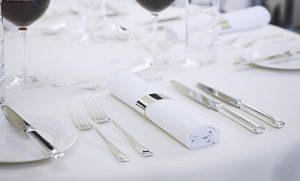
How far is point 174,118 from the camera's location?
877 millimetres

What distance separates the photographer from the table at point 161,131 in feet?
2.60

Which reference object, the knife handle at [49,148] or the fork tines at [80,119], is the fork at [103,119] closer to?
the fork tines at [80,119]

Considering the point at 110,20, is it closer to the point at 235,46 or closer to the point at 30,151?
the point at 235,46

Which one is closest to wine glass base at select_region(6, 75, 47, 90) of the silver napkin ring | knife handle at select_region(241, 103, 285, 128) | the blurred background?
knife handle at select_region(241, 103, 285, 128)

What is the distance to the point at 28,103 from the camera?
1.06 meters

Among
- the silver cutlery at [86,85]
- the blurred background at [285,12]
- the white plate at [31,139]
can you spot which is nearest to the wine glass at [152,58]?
the silver cutlery at [86,85]

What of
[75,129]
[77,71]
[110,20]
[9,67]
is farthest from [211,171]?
[110,20]

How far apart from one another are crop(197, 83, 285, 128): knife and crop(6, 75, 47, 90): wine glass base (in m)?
0.36

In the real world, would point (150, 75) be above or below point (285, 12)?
above

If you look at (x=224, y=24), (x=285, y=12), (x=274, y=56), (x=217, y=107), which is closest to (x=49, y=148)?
(x=217, y=107)

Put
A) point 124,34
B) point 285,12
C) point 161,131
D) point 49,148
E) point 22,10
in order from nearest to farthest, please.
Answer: point 49,148
point 161,131
point 22,10
point 124,34
point 285,12

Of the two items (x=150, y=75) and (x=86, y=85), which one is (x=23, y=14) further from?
(x=150, y=75)

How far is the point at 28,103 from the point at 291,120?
20.1 inches

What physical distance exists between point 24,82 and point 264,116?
21.0 inches
